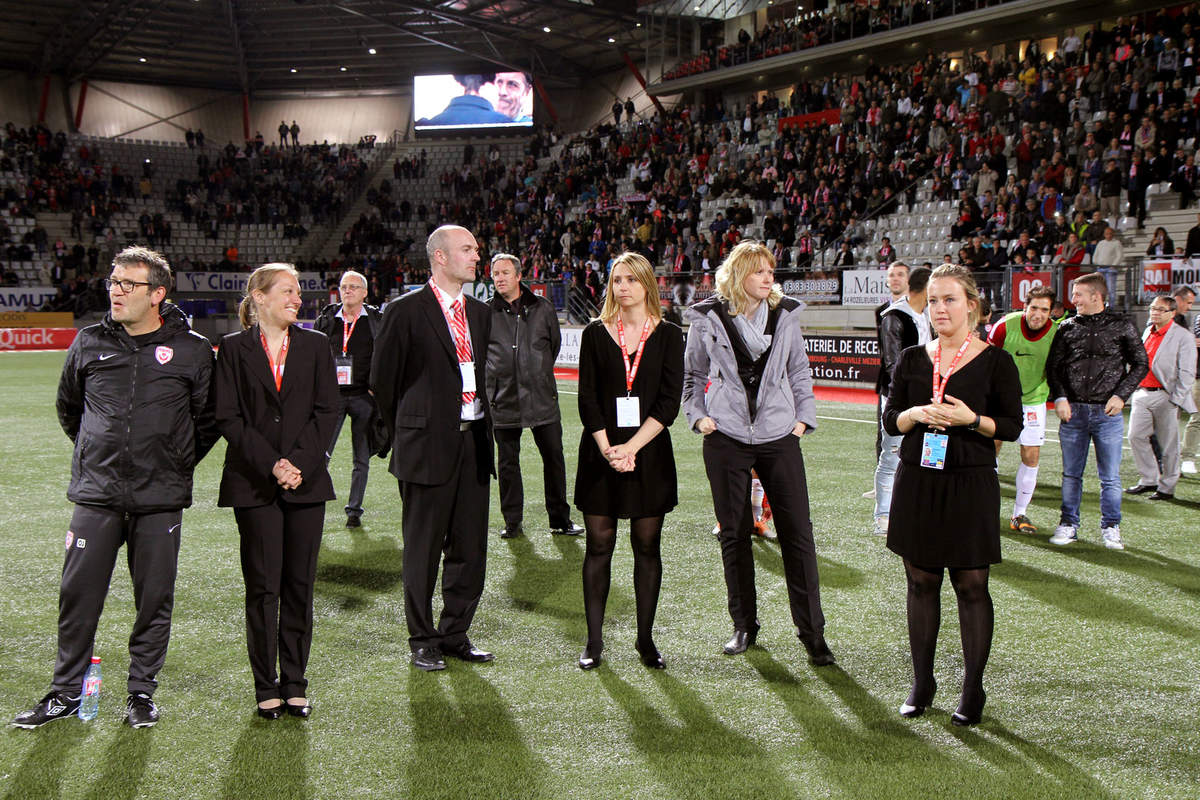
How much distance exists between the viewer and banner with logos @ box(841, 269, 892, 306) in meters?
17.7

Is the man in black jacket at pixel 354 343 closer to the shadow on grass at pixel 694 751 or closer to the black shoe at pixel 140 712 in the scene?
the black shoe at pixel 140 712

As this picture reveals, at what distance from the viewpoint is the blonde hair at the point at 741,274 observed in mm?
4730

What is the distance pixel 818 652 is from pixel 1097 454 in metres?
3.24

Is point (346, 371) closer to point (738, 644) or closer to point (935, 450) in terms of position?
point (738, 644)

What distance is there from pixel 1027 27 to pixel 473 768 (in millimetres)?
29118

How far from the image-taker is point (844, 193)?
81.6ft

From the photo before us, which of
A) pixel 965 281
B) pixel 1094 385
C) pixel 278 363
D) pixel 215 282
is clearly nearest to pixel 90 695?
pixel 278 363

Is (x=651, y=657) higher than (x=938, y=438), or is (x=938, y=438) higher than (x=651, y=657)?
(x=938, y=438)

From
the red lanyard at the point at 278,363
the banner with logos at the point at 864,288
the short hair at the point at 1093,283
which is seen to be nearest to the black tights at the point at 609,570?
the red lanyard at the point at 278,363

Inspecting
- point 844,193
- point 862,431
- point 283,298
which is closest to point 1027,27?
point 844,193

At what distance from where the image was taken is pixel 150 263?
3975 mm

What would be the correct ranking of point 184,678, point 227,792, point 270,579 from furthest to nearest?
point 184,678 → point 270,579 → point 227,792

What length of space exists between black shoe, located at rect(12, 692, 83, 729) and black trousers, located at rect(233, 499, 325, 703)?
71 cm

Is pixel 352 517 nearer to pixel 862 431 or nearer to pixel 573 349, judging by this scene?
→ pixel 862 431
